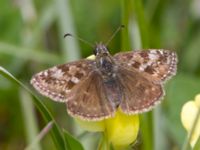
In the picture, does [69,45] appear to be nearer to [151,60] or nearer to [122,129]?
[151,60]

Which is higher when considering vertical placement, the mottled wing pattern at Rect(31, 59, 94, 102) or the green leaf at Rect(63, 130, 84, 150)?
the mottled wing pattern at Rect(31, 59, 94, 102)

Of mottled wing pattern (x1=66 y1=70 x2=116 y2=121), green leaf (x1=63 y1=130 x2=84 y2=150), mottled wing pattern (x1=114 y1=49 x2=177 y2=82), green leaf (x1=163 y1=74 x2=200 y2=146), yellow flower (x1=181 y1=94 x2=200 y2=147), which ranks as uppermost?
mottled wing pattern (x1=114 y1=49 x2=177 y2=82)

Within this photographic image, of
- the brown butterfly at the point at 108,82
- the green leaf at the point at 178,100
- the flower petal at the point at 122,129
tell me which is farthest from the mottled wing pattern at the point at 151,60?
the green leaf at the point at 178,100

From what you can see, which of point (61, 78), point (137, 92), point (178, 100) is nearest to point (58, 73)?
point (61, 78)

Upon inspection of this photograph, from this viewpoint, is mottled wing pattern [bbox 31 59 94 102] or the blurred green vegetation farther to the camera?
the blurred green vegetation

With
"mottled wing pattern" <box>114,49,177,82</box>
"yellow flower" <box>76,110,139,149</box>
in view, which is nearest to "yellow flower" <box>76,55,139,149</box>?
"yellow flower" <box>76,110,139,149</box>

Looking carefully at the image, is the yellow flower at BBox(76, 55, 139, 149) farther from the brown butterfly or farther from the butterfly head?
the butterfly head

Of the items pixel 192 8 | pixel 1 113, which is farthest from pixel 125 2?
pixel 192 8
